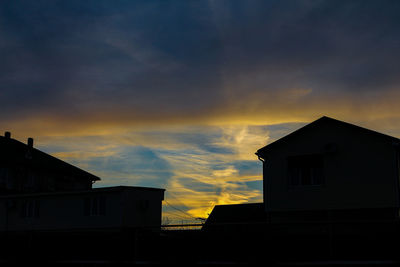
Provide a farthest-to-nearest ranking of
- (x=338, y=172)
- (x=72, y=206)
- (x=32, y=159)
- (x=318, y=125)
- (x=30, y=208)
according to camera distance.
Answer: (x=32, y=159)
(x=30, y=208)
(x=72, y=206)
(x=318, y=125)
(x=338, y=172)

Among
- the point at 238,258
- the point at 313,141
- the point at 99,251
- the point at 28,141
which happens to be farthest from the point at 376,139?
the point at 28,141

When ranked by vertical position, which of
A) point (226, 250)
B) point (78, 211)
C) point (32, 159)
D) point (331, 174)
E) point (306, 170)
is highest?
point (32, 159)

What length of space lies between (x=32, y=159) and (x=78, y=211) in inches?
709

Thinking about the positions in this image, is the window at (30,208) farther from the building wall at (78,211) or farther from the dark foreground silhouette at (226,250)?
the dark foreground silhouette at (226,250)

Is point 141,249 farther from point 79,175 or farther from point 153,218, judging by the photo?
point 79,175

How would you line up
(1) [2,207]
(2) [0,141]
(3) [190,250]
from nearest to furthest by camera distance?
1. (3) [190,250]
2. (1) [2,207]
3. (2) [0,141]

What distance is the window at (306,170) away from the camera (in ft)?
87.2

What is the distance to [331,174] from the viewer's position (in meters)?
25.9

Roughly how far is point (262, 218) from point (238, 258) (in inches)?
903

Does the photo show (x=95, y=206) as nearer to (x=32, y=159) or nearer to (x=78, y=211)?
(x=78, y=211)

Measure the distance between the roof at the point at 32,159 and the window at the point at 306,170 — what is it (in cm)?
3025

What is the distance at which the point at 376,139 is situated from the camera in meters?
25.3

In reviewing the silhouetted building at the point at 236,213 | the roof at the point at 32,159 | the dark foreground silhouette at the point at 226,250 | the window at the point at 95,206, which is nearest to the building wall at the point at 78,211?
the window at the point at 95,206

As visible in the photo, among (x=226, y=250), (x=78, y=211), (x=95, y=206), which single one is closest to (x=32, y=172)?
(x=78, y=211)
